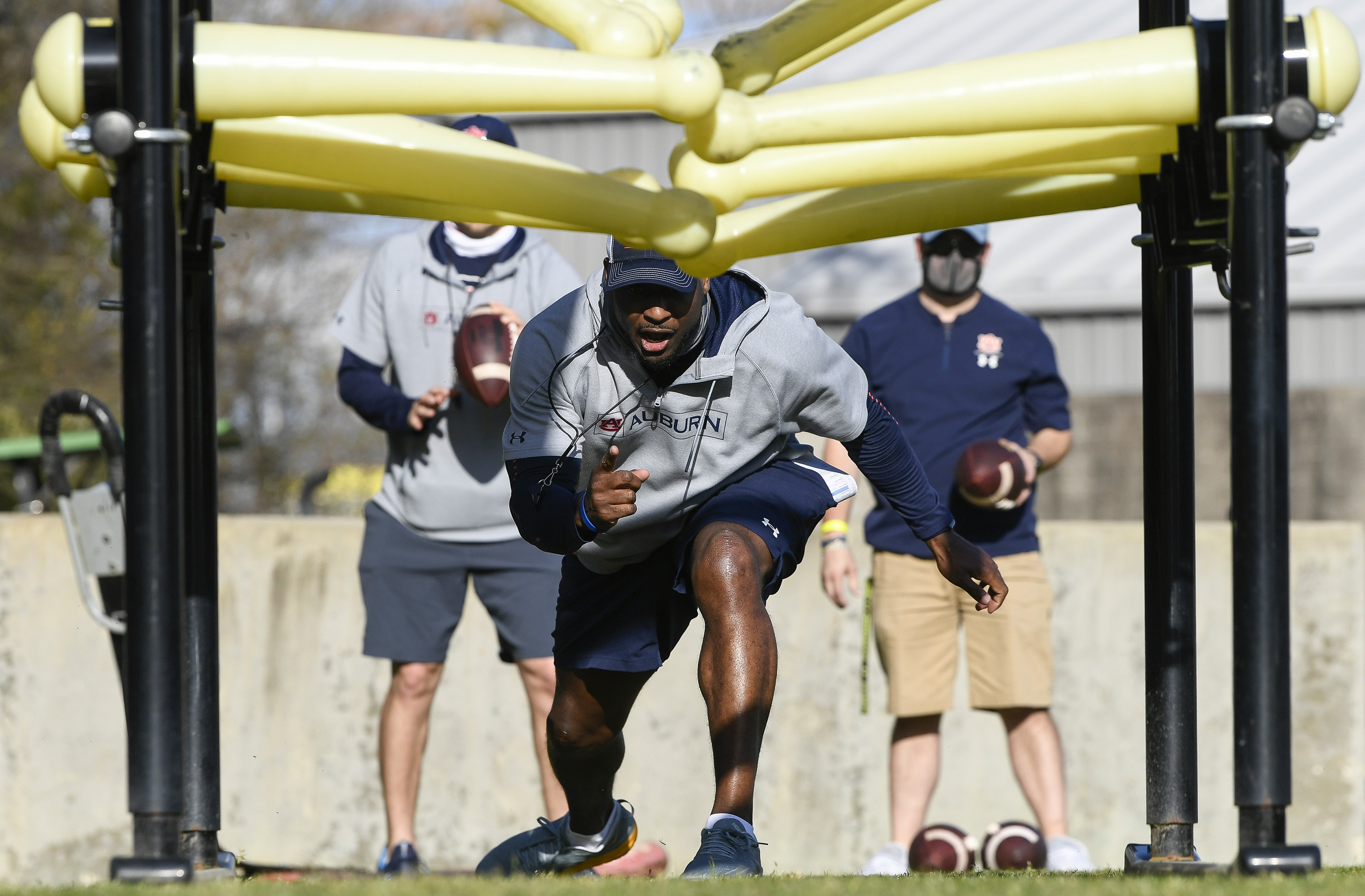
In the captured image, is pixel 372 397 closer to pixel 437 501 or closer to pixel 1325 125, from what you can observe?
pixel 437 501

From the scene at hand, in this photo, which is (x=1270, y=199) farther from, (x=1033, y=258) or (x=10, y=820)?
(x=1033, y=258)

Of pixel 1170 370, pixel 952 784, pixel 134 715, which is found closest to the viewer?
pixel 134 715

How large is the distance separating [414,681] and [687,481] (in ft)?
6.45

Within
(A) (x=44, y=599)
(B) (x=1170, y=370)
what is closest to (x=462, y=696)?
(A) (x=44, y=599)

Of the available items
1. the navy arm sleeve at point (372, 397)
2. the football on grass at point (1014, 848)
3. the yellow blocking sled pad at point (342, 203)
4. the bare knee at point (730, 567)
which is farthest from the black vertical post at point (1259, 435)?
the navy arm sleeve at point (372, 397)

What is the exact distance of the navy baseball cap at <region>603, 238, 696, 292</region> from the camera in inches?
142

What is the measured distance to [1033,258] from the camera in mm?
13352

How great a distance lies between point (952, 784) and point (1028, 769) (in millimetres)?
1134

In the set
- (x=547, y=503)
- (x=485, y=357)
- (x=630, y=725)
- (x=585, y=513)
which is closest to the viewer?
(x=585, y=513)

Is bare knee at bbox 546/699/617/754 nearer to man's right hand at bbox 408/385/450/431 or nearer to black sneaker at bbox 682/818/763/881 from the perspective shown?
black sneaker at bbox 682/818/763/881

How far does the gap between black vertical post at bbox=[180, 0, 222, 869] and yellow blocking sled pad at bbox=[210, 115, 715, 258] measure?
18.4 inches

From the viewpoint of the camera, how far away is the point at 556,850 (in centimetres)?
461

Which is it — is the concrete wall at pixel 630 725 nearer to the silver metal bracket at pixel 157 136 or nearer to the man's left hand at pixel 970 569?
the man's left hand at pixel 970 569

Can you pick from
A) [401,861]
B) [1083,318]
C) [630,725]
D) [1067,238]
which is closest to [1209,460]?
[1083,318]
